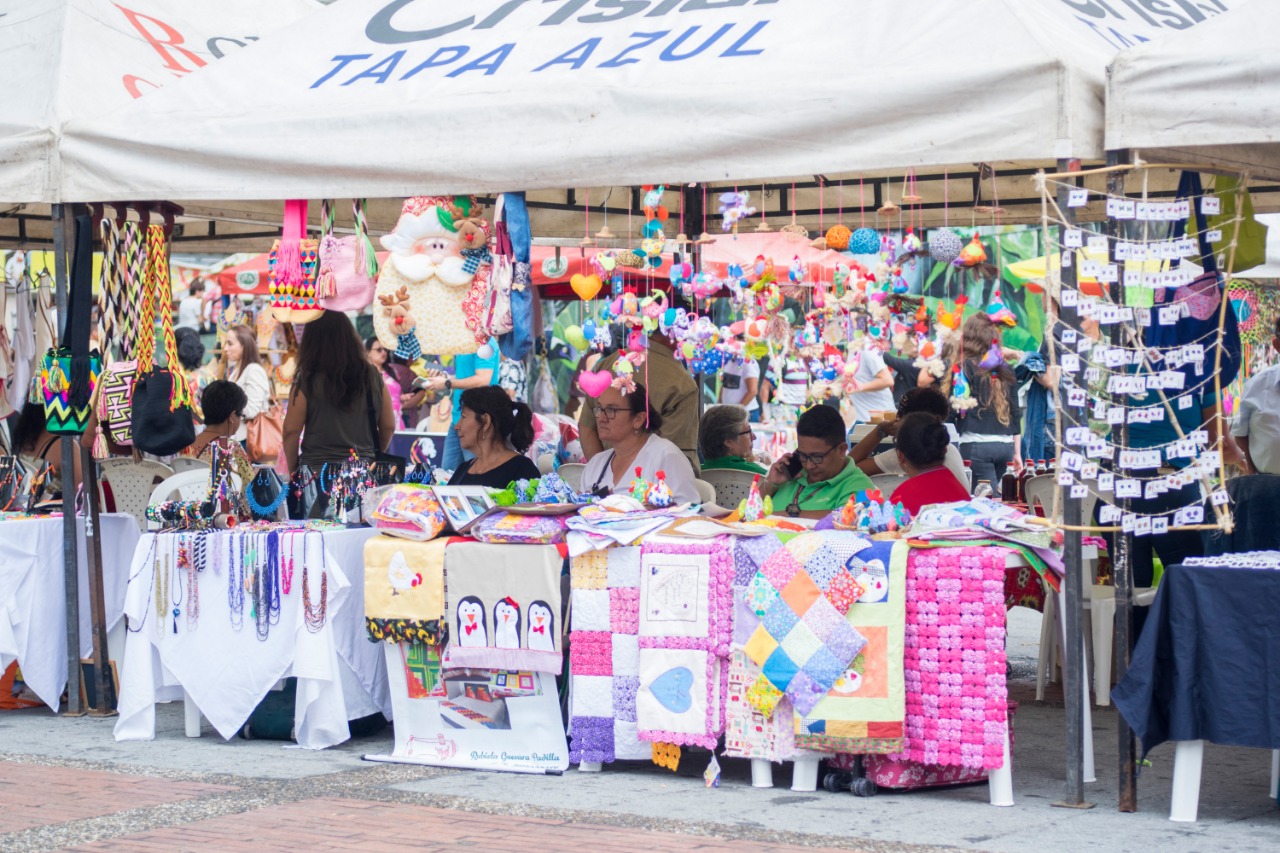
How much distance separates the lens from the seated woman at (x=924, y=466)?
639 cm

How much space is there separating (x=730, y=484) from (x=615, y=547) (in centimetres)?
235

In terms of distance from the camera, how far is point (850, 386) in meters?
7.39

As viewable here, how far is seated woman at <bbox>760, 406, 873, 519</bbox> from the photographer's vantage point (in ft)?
22.0

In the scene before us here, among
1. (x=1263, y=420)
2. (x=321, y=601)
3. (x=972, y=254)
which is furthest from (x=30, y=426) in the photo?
(x=1263, y=420)

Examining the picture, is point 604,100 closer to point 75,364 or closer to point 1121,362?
point 1121,362

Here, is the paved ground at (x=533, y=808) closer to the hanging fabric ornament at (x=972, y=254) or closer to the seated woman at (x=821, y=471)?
the seated woman at (x=821, y=471)

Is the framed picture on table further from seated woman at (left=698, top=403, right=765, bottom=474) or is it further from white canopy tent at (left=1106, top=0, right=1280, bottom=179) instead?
white canopy tent at (left=1106, top=0, right=1280, bottom=179)

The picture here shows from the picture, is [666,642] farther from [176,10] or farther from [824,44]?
[176,10]

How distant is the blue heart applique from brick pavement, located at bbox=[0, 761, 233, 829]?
62.7 inches

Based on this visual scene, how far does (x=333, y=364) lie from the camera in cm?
750

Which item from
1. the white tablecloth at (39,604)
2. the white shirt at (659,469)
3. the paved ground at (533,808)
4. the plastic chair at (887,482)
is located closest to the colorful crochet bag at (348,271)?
the white shirt at (659,469)

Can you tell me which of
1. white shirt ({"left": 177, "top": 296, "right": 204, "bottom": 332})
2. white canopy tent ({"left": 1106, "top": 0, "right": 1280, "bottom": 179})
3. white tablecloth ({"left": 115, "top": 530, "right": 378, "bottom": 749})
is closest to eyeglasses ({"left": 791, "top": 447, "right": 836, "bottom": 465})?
white tablecloth ({"left": 115, "top": 530, "right": 378, "bottom": 749})

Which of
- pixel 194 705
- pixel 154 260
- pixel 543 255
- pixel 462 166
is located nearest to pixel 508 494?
pixel 462 166

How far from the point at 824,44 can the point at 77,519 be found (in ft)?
13.2
